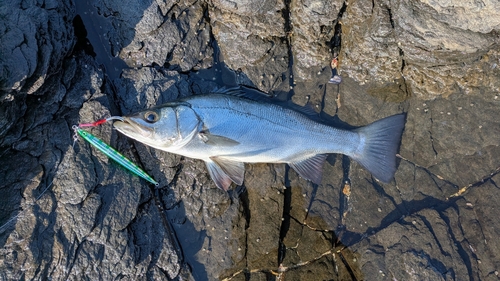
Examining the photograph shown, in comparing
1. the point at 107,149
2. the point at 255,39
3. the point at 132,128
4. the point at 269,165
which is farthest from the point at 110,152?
the point at 255,39

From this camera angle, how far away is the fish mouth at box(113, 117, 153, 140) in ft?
13.6

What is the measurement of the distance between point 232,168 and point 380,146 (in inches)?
82.1

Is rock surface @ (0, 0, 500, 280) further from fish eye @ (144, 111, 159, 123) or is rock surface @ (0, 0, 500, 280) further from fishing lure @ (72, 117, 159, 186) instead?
fish eye @ (144, 111, 159, 123)

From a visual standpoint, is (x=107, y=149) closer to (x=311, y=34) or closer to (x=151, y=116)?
(x=151, y=116)

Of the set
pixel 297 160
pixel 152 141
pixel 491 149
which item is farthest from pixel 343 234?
pixel 152 141

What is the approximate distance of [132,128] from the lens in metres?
4.14

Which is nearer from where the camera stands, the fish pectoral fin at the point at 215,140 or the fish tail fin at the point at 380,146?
the fish pectoral fin at the point at 215,140

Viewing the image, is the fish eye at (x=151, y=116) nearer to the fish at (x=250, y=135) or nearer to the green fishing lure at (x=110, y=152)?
the fish at (x=250, y=135)

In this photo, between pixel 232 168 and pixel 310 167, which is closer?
pixel 232 168

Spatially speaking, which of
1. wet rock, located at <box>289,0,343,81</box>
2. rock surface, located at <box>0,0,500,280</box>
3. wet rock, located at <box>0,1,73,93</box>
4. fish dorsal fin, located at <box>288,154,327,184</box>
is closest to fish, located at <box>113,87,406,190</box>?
fish dorsal fin, located at <box>288,154,327,184</box>

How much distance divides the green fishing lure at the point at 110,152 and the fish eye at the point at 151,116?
648 millimetres

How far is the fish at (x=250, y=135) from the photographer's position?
4.27 m

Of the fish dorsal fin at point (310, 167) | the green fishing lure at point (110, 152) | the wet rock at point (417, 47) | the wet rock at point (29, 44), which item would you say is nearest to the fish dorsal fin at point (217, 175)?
the green fishing lure at point (110, 152)

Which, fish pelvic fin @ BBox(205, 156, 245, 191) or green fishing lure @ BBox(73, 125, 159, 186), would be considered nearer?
green fishing lure @ BBox(73, 125, 159, 186)
